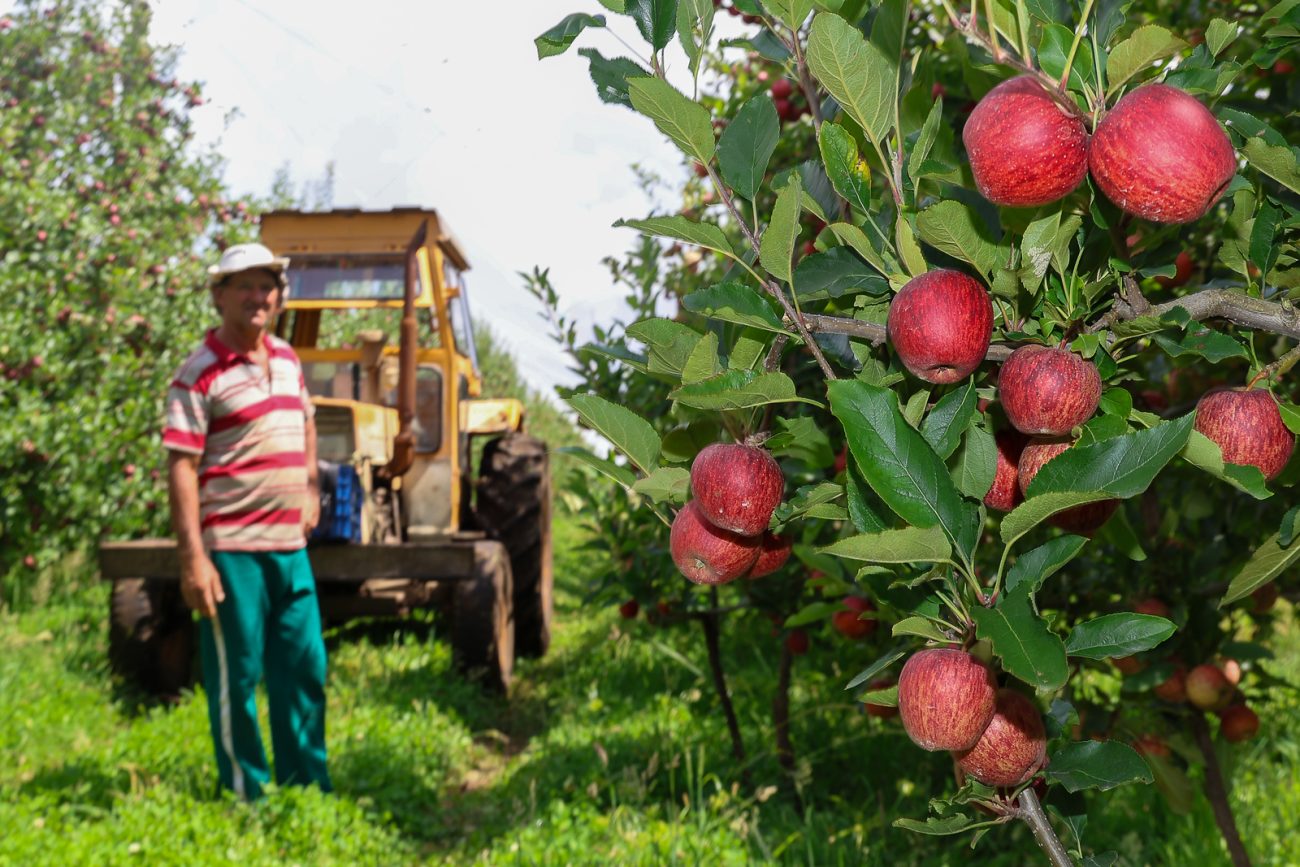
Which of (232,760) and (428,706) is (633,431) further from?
(428,706)

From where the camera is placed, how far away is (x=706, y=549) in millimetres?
1053

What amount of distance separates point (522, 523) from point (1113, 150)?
5582mm

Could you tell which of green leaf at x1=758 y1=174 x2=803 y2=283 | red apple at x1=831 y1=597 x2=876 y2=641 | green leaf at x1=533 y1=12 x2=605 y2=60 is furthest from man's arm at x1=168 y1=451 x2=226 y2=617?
green leaf at x1=758 y1=174 x2=803 y2=283

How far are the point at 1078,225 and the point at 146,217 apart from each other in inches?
320

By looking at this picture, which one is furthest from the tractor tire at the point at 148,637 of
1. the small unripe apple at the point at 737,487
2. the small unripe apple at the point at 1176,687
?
the small unripe apple at the point at 737,487

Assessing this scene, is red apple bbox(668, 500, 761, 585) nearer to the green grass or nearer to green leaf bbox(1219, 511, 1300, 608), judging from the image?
green leaf bbox(1219, 511, 1300, 608)

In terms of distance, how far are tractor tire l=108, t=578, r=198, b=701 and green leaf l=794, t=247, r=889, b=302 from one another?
4.85 metres

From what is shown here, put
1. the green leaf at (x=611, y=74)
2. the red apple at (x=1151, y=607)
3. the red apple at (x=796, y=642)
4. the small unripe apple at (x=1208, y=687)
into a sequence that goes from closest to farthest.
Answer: the green leaf at (x=611, y=74) < the red apple at (x=1151, y=607) < the small unripe apple at (x=1208, y=687) < the red apple at (x=796, y=642)

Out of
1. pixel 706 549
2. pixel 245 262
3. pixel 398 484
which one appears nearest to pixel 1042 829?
pixel 706 549

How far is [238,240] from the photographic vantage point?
849 cm

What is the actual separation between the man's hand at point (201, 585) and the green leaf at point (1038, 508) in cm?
327

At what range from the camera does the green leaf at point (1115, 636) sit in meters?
0.89

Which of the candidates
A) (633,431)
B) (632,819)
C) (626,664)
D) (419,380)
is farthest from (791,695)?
(633,431)

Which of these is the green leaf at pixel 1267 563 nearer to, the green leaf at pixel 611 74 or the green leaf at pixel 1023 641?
the green leaf at pixel 1023 641
